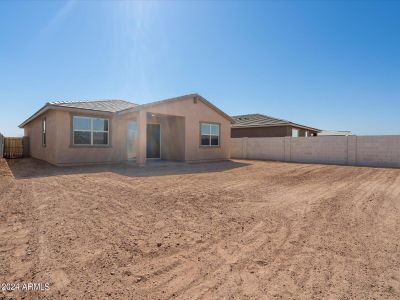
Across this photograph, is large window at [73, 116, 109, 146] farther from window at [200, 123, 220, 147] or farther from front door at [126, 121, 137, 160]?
window at [200, 123, 220, 147]

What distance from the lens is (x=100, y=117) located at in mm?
14008

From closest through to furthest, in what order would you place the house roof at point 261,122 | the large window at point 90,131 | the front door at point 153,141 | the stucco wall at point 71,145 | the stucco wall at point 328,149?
the stucco wall at point 71,145 < the large window at point 90,131 < the stucco wall at point 328,149 < the front door at point 153,141 < the house roof at point 261,122

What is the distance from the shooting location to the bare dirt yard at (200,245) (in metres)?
2.67

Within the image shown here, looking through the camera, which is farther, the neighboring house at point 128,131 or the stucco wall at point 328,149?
the stucco wall at point 328,149

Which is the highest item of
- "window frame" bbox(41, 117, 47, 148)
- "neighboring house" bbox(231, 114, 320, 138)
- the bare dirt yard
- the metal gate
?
"neighboring house" bbox(231, 114, 320, 138)

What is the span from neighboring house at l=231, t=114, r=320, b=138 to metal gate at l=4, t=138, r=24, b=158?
19.2 m

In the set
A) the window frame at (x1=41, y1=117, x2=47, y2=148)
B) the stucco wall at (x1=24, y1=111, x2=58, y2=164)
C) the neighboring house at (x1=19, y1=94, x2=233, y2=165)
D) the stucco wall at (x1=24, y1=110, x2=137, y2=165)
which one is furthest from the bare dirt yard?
the window frame at (x1=41, y1=117, x2=47, y2=148)

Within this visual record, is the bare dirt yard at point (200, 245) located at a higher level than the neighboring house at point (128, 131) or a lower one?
lower

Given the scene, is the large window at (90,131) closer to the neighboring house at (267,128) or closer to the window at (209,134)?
the window at (209,134)

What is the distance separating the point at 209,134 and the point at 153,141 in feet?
13.4

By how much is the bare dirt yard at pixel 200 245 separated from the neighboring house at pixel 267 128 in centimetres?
1686

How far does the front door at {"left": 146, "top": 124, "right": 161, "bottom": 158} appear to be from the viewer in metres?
17.3

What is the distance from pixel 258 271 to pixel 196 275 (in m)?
0.76

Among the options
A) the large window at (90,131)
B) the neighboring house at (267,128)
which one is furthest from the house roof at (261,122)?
the large window at (90,131)
